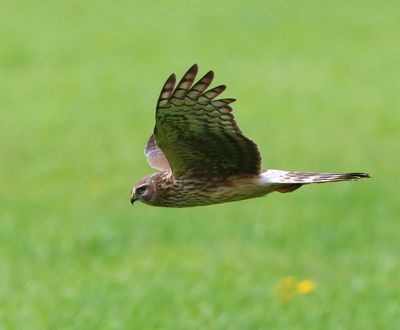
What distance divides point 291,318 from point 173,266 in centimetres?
142

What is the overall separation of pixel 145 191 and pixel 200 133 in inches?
15.6

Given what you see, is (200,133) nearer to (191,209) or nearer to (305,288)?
(305,288)

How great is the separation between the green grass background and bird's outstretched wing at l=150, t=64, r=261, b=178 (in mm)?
1781

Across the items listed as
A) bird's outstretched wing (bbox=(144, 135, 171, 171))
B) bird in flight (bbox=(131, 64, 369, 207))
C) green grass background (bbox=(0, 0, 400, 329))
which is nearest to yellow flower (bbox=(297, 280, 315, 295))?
green grass background (bbox=(0, 0, 400, 329))

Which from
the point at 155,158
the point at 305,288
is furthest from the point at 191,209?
the point at 155,158

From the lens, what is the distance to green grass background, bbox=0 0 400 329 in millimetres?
7188

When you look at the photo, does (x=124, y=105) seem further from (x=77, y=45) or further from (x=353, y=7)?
(x=353, y=7)

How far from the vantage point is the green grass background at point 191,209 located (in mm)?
7188

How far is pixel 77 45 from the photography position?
2016 centimetres

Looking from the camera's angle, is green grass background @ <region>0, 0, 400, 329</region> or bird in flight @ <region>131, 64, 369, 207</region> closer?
bird in flight @ <region>131, 64, 369, 207</region>

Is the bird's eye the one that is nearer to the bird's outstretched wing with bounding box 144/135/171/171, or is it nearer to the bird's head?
the bird's head

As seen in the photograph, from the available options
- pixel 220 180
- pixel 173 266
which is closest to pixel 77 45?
pixel 173 266

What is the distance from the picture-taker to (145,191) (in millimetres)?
5059

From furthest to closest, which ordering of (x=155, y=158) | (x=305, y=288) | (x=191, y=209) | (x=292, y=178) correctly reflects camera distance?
(x=191, y=209), (x=305, y=288), (x=155, y=158), (x=292, y=178)
